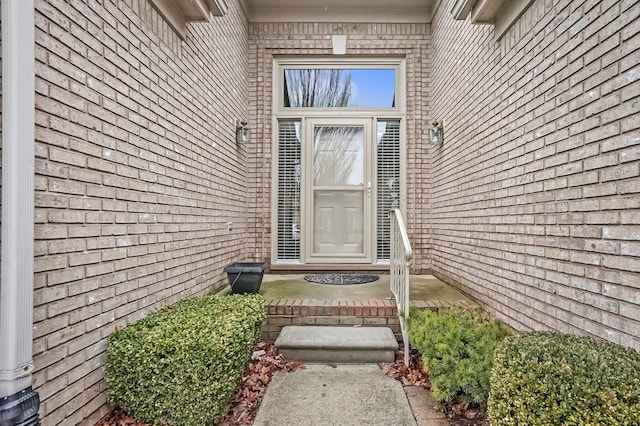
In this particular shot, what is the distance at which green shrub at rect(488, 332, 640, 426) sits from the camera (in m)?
1.07

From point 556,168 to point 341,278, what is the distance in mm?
2755

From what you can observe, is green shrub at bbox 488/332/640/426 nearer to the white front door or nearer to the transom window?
the white front door

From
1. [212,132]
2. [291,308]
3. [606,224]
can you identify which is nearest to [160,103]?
[212,132]

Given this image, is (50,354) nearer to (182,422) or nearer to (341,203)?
(182,422)

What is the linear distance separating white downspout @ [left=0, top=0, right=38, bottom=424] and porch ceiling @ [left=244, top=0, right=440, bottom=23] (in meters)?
3.89

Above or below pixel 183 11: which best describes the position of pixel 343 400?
below

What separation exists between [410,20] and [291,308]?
403 cm

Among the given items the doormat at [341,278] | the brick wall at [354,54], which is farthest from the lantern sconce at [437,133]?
the doormat at [341,278]

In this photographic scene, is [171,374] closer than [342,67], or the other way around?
[171,374]

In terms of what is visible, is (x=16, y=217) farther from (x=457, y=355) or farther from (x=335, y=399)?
(x=457, y=355)

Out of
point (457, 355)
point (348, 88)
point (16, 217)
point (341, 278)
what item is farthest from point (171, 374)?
point (348, 88)

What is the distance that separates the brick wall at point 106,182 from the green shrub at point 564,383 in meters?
1.76

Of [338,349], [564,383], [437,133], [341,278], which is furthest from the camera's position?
[341,278]

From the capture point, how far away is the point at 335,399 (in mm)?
2109
